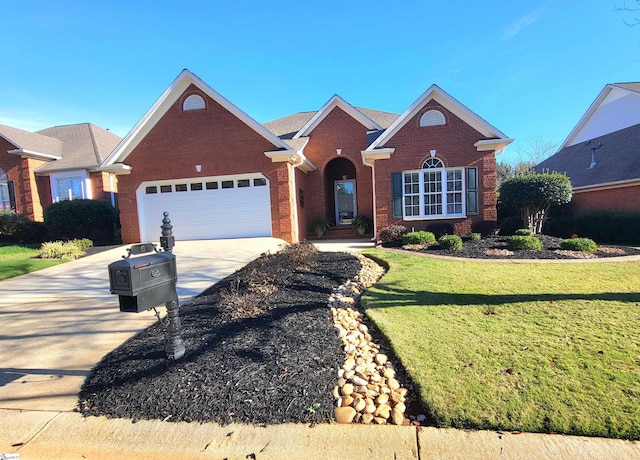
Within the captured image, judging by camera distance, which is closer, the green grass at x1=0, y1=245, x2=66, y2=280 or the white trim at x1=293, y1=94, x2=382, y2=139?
the green grass at x1=0, y1=245, x2=66, y2=280

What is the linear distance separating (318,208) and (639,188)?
13.7 m

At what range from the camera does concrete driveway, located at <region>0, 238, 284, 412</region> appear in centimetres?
322

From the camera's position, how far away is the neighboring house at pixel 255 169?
12492mm

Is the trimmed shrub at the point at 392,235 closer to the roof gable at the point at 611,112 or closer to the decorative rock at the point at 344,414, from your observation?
the decorative rock at the point at 344,414

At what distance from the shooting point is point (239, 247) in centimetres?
1132

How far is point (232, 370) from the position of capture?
322 cm

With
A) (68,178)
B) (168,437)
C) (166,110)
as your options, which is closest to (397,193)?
(166,110)

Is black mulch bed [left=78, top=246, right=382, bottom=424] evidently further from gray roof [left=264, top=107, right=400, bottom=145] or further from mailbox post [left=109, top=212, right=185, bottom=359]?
gray roof [left=264, top=107, right=400, bottom=145]

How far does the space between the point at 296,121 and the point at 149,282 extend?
684 inches

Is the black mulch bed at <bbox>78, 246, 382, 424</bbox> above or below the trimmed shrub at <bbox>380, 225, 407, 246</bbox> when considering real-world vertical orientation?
below

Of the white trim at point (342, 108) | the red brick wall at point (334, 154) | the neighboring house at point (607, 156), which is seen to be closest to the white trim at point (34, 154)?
the white trim at point (342, 108)

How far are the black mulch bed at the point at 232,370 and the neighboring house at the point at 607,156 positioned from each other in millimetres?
13226

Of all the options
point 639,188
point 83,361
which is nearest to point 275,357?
point 83,361

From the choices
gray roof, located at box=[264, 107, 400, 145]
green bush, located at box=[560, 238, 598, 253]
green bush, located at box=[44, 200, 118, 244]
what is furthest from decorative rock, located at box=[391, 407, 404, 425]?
green bush, located at box=[44, 200, 118, 244]
